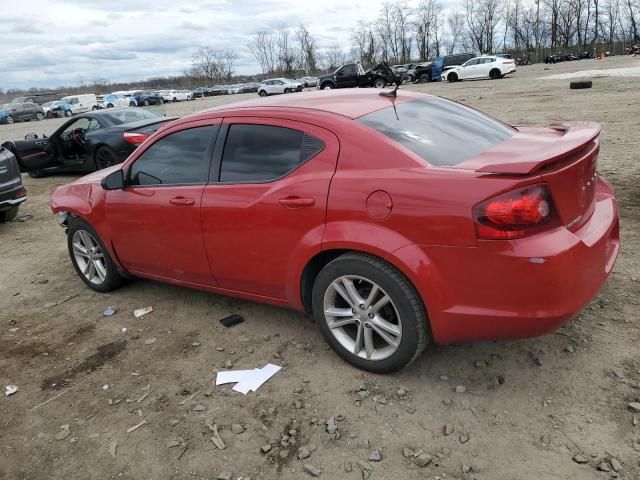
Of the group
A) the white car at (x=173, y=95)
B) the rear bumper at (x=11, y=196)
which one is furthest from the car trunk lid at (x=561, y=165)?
the white car at (x=173, y=95)

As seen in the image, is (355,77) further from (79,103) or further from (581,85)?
(79,103)

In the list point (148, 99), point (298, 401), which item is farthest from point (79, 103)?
point (298, 401)

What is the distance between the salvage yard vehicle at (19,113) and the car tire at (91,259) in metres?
46.1

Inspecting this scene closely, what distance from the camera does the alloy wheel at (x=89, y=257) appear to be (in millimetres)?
4742

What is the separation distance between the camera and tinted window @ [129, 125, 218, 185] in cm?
366

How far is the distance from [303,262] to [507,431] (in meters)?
1.44

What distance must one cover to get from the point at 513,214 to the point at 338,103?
149cm

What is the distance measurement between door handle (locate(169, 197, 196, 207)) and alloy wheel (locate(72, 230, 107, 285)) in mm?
1323

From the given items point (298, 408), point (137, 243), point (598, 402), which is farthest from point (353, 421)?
point (137, 243)

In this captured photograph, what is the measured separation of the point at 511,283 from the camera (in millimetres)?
2463

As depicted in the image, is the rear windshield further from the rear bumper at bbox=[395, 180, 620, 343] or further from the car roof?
the rear bumper at bbox=[395, 180, 620, 343]

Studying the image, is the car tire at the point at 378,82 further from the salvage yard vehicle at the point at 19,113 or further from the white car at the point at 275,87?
the salvage yard vehicle at the point at 19,113

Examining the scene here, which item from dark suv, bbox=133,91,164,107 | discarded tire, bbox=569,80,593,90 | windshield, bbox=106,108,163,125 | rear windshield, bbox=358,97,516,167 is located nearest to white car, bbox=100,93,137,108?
dark suv, bbox=133,91,164,107

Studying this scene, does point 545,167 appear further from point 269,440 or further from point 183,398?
point 183,398
